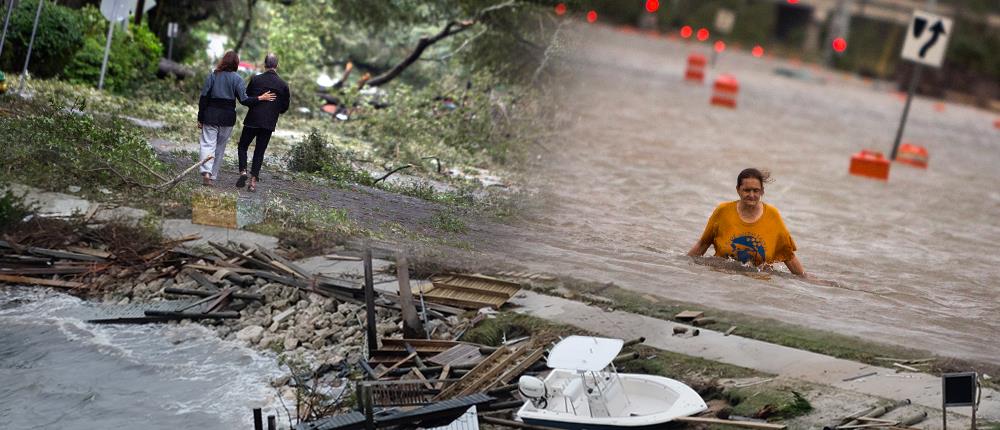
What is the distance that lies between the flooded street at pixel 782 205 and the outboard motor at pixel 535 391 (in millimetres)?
1361

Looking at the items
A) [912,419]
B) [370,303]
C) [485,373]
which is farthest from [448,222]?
[912,419]

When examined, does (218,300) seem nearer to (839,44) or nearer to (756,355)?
(756,355)

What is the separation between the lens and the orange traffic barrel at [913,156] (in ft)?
71.6

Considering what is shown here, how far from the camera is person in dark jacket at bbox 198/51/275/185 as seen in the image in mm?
9680

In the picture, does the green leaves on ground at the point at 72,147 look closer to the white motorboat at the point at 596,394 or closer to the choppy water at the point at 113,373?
the choppy water at the point at 113,373

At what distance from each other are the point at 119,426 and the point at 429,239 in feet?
8.51

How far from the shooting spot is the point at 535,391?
9383 mm

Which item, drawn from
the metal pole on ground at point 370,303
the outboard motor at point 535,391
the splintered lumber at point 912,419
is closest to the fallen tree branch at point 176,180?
the metal pole on ground at point 370,303

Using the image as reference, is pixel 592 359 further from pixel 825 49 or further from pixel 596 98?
pixel 825 49

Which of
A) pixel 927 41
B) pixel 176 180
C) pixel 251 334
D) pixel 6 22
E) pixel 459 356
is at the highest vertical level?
pixel 927 41

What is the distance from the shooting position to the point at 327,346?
10898 millimetres

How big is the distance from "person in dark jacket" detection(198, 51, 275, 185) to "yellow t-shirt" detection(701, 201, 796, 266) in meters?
3.34

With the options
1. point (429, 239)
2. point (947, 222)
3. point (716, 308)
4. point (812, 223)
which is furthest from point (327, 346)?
point (947, 222)

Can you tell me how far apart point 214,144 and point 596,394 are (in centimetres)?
320
